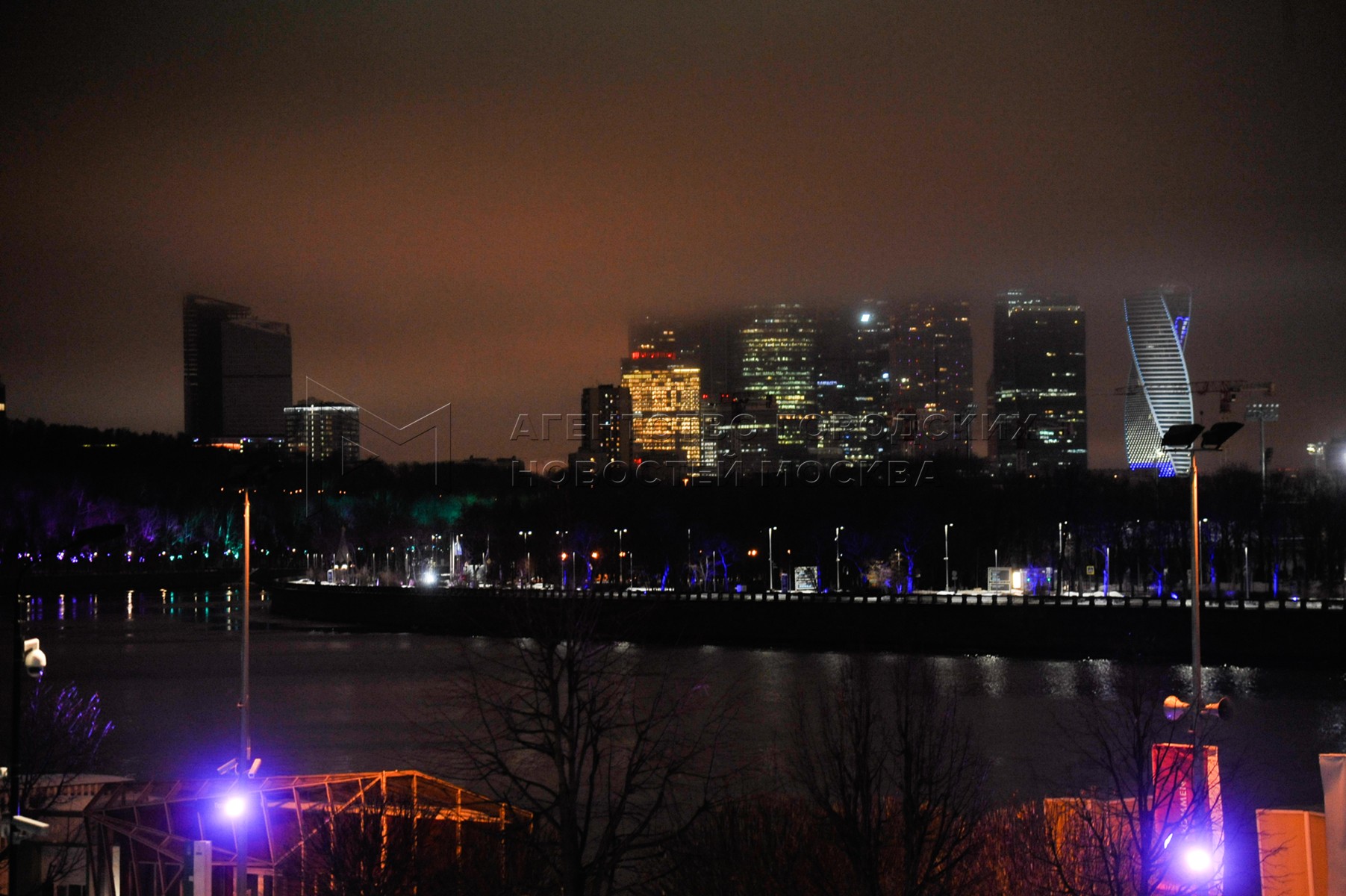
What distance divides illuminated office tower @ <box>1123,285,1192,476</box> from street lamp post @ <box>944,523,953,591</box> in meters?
69.7

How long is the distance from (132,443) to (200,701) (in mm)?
66860

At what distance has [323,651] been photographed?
40.1 m

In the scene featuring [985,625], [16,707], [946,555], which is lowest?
[985,625]

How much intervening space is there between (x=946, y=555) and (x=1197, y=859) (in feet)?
137

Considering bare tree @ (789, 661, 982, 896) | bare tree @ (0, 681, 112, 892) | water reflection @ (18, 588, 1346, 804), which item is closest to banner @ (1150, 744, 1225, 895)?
water reflection @ (18, 588, 1346, 804)

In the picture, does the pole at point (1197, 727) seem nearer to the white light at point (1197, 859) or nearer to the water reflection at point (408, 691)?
the white light at point (1197, 859)

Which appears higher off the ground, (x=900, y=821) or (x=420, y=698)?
(x=900, y=821)

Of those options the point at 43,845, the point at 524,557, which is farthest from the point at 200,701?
the point at 524,557

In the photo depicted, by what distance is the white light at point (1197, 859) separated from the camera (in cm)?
806

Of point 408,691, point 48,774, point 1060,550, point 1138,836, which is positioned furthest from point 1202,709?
point 1060,550

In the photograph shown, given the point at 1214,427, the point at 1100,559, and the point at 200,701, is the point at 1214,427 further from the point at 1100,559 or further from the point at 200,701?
the point at 1100,559

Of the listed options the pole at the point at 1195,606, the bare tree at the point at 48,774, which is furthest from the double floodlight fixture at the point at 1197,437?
the bare tree at the point at 48,774

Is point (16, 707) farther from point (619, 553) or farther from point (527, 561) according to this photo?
point (619, 553)

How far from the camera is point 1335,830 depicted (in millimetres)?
7473
